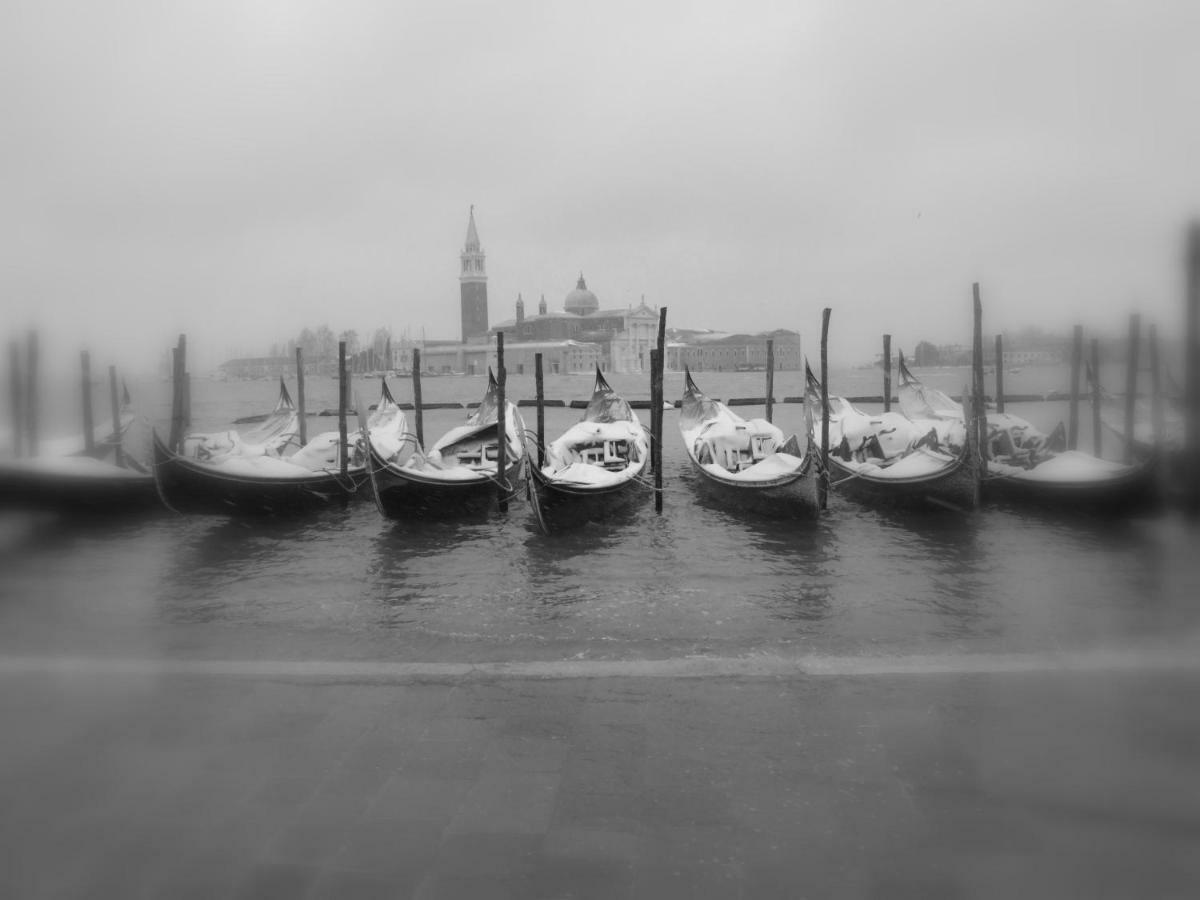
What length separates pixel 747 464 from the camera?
12.5 metres

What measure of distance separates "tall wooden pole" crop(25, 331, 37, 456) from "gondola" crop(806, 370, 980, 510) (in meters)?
9.91

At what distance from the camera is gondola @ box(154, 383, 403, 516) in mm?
9586

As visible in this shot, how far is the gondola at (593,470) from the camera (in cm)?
941

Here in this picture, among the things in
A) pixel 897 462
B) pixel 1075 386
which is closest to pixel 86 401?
pixel 897 462

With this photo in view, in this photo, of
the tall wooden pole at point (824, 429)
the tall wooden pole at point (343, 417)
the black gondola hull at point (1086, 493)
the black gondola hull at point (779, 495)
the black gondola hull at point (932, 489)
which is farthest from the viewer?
the tall wooden pole at point (343, 417)

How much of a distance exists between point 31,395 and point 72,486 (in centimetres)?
190

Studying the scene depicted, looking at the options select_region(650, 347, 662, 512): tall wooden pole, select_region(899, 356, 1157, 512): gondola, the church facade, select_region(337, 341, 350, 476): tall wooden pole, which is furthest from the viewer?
the church facade

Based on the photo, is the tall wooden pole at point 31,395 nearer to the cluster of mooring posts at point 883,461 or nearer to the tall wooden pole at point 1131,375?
the cluster of mooring posts at point 883,461

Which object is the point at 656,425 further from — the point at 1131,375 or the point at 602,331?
the point at 602,331

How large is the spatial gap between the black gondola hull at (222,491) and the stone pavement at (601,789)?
5933mm

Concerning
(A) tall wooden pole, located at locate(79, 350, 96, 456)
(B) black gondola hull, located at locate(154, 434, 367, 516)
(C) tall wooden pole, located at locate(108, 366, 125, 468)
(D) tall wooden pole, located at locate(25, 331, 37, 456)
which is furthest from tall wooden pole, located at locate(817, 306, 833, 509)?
(C) tall wooden pole, located at locate(108, 366, 125, 468)

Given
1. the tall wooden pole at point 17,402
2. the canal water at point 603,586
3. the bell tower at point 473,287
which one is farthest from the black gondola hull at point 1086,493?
the bell tower at point 473,287

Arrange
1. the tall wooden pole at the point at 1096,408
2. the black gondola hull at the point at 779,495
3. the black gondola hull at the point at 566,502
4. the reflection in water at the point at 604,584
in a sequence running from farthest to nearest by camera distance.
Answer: the tall wooden pole at the point at 1096,408 < the black gondola hull at the point at 779,495 < the black gondola hull at the point at 566,502 < the reflection in water at the point at 604,584

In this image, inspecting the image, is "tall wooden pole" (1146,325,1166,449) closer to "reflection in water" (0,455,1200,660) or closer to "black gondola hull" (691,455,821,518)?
"reflection in water" (0,455,1200,660)
